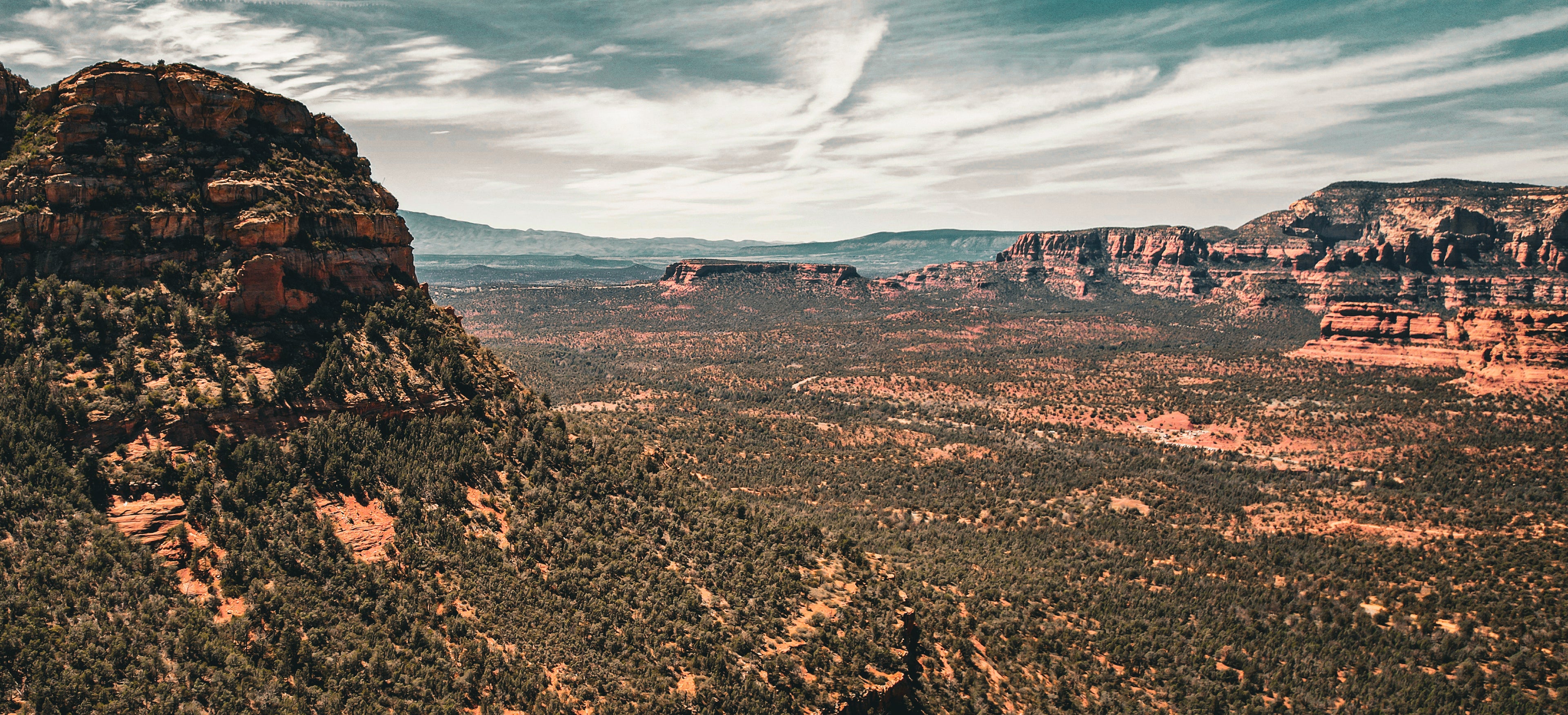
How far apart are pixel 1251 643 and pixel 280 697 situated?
5205 cm

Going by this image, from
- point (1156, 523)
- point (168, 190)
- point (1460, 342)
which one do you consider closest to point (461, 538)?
point (168, 190)

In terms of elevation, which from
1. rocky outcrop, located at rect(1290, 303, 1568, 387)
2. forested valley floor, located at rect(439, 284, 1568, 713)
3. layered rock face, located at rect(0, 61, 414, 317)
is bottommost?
forested valley floor, located at rect(439, 284, 1568, 713)

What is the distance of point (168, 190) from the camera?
3750 centimetres

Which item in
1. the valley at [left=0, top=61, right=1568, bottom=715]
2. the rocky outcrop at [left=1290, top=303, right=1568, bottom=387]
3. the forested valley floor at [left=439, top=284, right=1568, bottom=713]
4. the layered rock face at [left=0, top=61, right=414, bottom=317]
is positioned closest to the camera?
the valley at [left=0, top=61, right=1568, bottom=715]

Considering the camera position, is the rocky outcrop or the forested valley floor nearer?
the forested valley floor

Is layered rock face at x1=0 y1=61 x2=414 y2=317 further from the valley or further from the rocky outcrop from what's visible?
the rocky outcrop

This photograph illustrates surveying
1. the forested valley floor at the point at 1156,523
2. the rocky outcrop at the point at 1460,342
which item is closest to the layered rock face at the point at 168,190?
the forested valley floor at the point at 1156,523

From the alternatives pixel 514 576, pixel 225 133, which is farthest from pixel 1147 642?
pixel 225 133

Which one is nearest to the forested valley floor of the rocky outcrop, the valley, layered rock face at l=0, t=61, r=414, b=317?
the valley

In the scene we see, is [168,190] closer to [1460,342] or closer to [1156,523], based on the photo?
[1156,523]

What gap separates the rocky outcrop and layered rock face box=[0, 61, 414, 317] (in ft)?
486

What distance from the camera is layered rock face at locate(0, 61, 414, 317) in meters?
34.8

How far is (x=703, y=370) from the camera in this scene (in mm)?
147250

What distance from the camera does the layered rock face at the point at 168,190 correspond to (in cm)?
3484
